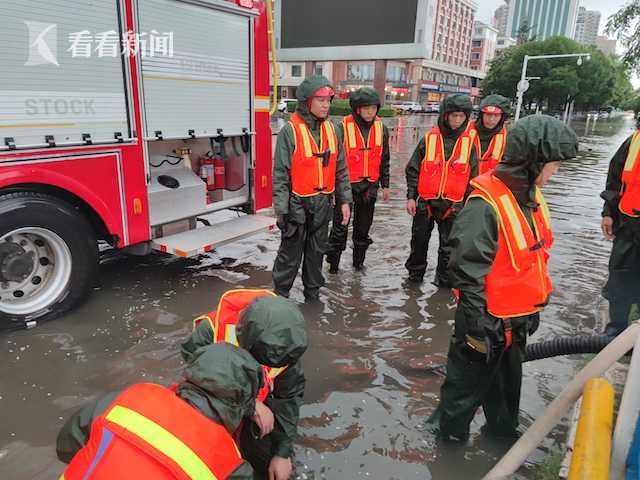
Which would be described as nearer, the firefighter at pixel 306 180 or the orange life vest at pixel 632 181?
the orange life vest at pixel 632 181

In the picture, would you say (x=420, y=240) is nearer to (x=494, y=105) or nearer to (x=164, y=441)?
(x=494, y=105)

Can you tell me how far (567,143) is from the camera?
6.95 ft

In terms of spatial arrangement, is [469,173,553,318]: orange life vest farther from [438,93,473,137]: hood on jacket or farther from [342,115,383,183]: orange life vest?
[342,115,383,183]: orange life vest

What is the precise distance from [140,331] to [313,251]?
5.23 feet

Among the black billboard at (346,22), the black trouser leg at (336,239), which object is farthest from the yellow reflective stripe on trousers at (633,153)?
the black billboard at (346,22)

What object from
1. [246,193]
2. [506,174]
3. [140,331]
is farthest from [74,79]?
[506,174]

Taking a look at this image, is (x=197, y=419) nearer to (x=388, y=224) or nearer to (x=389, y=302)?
(x=389, y=302)

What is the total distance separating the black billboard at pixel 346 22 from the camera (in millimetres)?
14234

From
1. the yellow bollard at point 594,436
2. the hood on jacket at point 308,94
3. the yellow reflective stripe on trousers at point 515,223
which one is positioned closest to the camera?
the yellow bollard at point 594,436

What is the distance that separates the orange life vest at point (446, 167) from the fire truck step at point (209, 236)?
1.74 meters

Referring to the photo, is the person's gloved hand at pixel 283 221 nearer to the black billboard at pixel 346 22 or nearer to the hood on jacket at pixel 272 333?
the hood on jacket at pixel 272 333

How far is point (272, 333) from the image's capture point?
187cm

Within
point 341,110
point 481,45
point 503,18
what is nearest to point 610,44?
point 481,45

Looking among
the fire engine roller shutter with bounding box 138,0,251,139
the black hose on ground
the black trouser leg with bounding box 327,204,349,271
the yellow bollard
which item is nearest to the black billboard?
the fire engine roller shutter with bounding box 138,0,251,139
